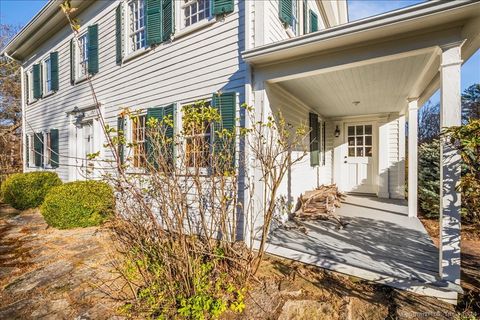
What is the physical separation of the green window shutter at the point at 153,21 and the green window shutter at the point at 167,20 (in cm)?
9

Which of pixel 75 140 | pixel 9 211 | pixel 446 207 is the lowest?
pixel 9 211

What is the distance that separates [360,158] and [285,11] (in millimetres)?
4870

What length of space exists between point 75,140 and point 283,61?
7.36 m

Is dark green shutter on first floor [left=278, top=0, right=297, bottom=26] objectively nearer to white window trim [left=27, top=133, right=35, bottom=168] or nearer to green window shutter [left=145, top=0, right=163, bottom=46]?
green window shutter [left=145, top=0, right=163, bottom=46]

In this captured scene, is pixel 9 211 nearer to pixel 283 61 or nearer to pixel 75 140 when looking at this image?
pixel 75 140

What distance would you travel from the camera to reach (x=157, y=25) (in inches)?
197

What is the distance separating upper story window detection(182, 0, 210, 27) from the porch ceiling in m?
2.07

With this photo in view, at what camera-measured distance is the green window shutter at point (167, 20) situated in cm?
472

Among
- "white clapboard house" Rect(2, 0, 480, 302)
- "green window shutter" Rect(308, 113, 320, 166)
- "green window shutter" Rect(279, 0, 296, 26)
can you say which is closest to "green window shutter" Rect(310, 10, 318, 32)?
"white clapboard house" Rect(2, 0, 480, 302)

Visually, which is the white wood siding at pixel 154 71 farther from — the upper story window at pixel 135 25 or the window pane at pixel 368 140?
the window pane at pixel 368 140

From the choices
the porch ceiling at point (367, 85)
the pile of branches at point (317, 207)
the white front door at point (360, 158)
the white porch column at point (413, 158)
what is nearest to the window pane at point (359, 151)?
the white front door at point (360, 158)

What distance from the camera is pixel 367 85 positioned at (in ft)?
14.2

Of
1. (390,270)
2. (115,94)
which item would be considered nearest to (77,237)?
(115,94)

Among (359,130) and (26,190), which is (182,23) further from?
(26,190)
